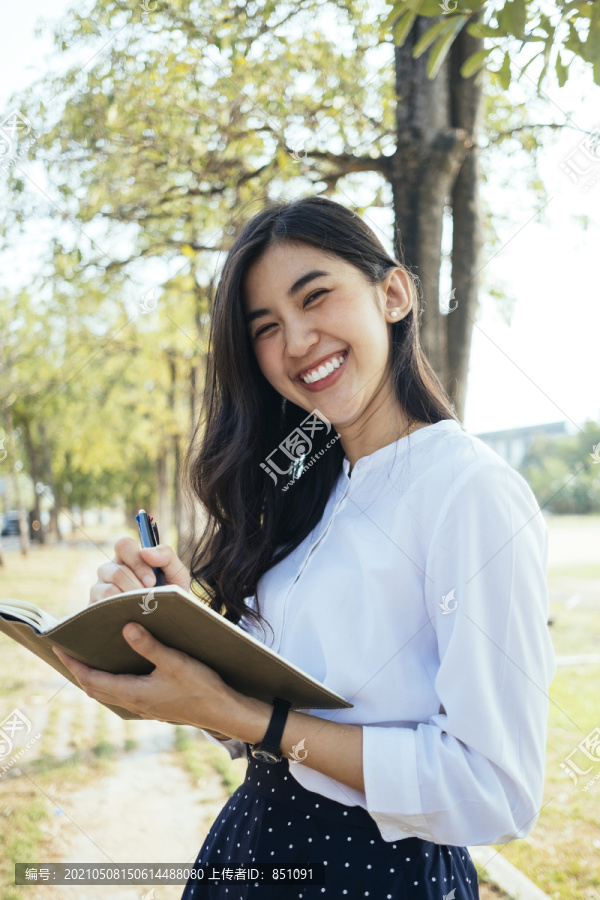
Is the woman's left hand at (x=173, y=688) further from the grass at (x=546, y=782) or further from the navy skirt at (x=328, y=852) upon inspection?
the grass at (x=546, y=782)

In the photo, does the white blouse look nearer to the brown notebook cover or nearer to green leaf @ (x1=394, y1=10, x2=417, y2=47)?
the brown notebook cover

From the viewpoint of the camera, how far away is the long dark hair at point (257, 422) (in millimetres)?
1763

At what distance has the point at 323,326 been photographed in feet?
5.51

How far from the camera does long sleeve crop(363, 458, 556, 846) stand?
125 cm

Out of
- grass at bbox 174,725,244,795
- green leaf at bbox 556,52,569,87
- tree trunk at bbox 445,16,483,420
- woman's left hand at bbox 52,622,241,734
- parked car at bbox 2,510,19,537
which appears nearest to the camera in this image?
woman's left hand at bbox 52,622,241,734

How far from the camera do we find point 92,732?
20.7 feet

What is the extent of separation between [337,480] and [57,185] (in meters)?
5.12

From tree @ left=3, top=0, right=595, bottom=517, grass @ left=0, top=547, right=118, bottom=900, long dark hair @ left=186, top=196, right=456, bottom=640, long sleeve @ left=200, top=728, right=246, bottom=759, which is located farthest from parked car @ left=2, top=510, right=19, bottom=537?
long sleeve @ left=200, top=728, right=246, bottom=759

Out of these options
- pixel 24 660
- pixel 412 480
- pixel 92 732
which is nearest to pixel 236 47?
pixel 412 480

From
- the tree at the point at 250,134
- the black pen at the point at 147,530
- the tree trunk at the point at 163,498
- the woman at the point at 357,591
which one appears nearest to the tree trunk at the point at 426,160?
the tree at the point at 250,134

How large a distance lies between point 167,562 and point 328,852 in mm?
750

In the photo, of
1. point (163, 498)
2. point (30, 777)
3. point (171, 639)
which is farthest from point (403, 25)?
point (163, 498)

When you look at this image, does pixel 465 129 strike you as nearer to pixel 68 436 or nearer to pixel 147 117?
pixel 147 117

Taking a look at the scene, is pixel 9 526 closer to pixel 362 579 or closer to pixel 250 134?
pixel 250 134
